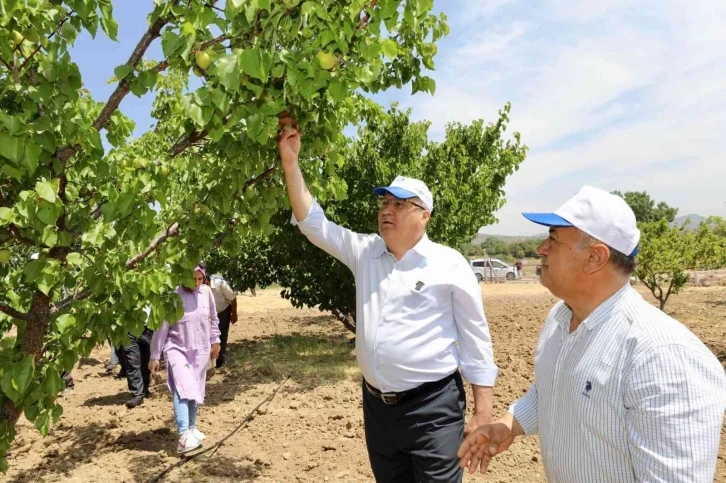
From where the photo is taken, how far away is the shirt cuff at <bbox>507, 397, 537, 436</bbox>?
88.2 inches

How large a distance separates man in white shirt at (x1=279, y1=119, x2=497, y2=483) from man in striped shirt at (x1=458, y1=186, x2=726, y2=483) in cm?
75

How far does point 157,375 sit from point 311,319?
865 centimetres

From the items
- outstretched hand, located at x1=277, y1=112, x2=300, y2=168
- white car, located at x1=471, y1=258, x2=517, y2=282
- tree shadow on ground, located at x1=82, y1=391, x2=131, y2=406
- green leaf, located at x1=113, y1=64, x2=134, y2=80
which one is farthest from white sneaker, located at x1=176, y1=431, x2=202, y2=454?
white car, located at x1=471, y1=258, x2=517, y2=282

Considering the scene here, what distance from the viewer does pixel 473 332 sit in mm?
2783

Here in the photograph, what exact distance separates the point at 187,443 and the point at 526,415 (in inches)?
155

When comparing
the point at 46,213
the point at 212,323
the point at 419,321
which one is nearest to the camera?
the point at 46,213

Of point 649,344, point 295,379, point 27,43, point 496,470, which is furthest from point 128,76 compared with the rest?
point 295,379

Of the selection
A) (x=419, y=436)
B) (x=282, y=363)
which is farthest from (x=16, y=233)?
(x=282, y=363)

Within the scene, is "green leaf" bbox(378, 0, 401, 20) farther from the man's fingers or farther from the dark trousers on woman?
the dark trousers on woman

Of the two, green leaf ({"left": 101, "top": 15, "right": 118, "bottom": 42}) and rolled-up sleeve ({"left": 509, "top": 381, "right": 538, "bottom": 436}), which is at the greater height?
green leaf ({"left": 101, "top": 15, "right": 118, "bottom": 42})

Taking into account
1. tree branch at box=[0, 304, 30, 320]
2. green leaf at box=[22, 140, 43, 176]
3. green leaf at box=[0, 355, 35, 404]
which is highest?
green leaf at box=[22, 140, 43, 176]

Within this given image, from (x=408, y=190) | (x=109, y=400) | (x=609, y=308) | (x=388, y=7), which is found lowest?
(x=109, y=400)

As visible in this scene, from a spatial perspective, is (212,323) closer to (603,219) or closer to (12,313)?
(12,313)

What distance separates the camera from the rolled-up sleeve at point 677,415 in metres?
1.37
